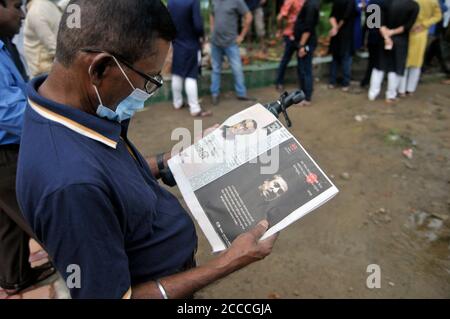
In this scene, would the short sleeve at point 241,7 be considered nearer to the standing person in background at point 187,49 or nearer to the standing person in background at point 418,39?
the standing person in background at point 187,49

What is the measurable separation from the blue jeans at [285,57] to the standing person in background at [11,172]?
14.3 feet

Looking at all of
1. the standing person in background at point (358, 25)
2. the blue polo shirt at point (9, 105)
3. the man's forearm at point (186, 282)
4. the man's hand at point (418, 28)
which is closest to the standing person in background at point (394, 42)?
the man's hand at point (418, 28)

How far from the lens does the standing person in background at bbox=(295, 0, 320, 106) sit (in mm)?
5531

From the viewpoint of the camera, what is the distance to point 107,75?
110 centimetres

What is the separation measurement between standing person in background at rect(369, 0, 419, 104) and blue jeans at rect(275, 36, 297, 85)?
1.34 metres

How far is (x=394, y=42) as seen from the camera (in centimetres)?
587

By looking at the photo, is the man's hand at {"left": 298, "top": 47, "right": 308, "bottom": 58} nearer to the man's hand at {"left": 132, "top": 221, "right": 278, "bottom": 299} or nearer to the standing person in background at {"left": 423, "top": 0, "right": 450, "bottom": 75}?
the standing person in background at {"left": 423, "top": 0, "right": 450, "bottom": 75}

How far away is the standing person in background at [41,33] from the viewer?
386cm

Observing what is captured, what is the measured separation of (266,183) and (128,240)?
1.80 ft

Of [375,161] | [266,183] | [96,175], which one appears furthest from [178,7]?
[96,175]

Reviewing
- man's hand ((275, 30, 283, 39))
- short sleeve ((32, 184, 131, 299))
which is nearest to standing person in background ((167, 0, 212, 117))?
man's hand ((275, 30, 283, 39))

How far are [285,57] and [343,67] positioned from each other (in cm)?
109

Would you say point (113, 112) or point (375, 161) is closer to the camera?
point (113, 112)
